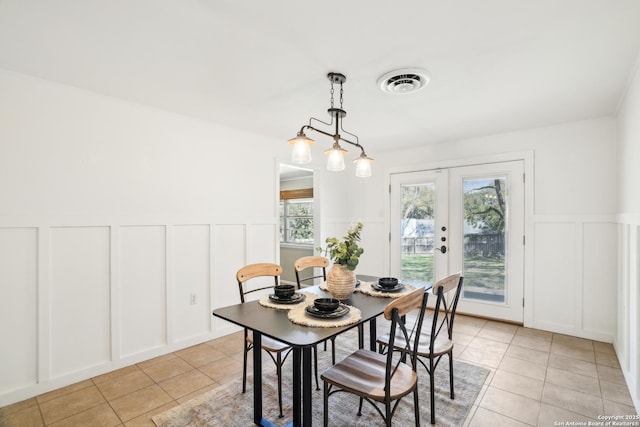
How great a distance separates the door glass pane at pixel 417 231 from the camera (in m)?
4.38

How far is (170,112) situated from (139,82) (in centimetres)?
67

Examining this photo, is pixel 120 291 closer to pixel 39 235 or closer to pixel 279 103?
pixel 39 235

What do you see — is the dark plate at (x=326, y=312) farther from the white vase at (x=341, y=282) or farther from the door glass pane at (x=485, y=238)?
the door glass pane at (x=485, y=238)

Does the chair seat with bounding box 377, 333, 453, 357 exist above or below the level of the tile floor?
above

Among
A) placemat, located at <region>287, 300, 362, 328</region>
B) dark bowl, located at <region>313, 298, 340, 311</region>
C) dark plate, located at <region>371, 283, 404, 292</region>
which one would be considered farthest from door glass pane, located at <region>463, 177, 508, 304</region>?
dark bowl, located at <region>313, 298, 340, 311</region>

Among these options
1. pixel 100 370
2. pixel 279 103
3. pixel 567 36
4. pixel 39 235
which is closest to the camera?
pixel 567 36

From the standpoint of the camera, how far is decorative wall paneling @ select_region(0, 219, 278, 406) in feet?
7.33

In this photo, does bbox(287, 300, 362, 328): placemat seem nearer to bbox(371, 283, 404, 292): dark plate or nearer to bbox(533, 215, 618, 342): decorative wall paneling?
bbox(371, 283, 404, 292): dark plate

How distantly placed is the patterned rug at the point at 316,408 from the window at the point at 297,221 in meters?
3.65

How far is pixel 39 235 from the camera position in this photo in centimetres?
231

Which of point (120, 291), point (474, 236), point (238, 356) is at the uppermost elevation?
point (474, 236)

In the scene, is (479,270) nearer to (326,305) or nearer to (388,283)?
(388,283)

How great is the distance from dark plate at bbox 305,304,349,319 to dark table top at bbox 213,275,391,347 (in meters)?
0.12

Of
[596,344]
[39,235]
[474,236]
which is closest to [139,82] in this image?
[39,235]
